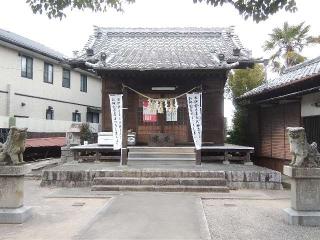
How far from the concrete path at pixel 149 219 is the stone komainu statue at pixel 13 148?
2.17 metres

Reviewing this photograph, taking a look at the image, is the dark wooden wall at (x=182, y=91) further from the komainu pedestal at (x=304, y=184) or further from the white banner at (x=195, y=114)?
the komainu pedestal at (x=304, y=184)

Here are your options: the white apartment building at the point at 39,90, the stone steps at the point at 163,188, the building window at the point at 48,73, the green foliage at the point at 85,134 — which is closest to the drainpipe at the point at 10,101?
the white apartment building at the point at 39,90

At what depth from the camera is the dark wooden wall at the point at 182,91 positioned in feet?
59.2

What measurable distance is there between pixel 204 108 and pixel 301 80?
6.14 meters

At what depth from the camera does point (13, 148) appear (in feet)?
28.3

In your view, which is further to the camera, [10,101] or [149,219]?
[10,101]

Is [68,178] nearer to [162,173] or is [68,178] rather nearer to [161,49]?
[162,173]

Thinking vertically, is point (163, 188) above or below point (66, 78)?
below

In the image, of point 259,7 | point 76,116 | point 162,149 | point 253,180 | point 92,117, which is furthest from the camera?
point 92,117

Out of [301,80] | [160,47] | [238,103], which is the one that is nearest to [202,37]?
[160,47]

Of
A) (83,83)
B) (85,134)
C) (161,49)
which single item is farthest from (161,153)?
(83,83)

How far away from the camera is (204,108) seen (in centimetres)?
1828

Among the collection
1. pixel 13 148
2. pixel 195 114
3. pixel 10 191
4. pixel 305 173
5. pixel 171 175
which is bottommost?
pixel 171 175

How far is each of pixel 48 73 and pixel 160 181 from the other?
698 inches
